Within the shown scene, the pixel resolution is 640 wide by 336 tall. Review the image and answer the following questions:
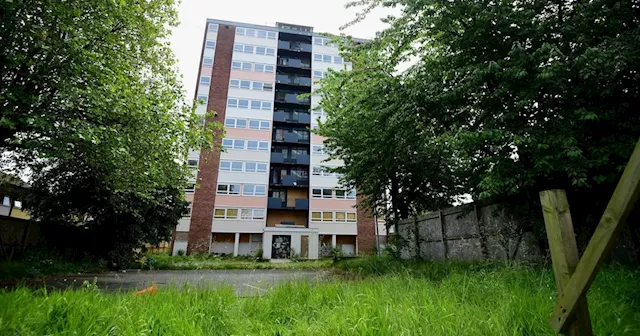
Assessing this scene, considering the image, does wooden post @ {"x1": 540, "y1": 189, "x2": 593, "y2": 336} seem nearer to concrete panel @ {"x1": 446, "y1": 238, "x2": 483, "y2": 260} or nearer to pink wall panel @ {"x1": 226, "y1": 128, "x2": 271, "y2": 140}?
concrete panel @ {"x1": 446, "y1": 238, "x2": 483, "y2": 260}

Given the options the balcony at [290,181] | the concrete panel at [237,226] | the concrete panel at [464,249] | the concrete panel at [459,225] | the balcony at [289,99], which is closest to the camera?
the concrete panel at [464,249]

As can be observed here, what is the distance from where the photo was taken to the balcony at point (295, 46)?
39062 millimetres

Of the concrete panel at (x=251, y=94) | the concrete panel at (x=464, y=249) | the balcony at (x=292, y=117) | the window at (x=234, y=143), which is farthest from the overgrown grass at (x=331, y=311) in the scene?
the concrete panel at (x=251, y=94)

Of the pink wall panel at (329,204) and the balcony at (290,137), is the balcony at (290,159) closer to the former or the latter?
the balcony at (290,137)

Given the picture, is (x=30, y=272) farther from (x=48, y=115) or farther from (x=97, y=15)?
(x=97, y=15)

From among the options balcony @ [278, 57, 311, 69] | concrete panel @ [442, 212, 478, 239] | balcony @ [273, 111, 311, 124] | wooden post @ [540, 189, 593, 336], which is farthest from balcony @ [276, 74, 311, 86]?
wooden post @ [540, 189, 593, 336]

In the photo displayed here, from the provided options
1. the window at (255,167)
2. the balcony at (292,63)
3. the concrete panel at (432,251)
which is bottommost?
the concrete panel at (432,251)

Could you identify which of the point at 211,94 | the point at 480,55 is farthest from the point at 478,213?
the point at 211,94

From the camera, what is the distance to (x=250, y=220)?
30266 mm

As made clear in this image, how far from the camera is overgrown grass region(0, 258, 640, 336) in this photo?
2.63 m

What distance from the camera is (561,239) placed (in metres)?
2.03

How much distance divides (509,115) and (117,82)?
924cm

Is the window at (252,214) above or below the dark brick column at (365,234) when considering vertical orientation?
above

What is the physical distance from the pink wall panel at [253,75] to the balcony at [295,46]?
16.4ft
